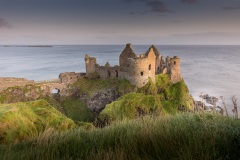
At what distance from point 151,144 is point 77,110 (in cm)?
2692

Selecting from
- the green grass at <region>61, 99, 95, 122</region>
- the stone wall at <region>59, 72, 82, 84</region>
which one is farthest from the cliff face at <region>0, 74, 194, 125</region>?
the stone wall at <region>59, 72, 82, 84</region>

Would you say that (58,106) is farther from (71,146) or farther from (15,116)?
(71,146)

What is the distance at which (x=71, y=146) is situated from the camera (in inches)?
164

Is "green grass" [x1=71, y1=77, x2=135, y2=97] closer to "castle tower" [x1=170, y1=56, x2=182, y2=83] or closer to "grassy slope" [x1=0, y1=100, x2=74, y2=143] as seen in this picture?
"castle tower" [x1=170, y1=56, x2=182, y2=83]

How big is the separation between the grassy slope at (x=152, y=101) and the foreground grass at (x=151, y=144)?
1656cm

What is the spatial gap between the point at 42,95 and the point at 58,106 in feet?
9.14

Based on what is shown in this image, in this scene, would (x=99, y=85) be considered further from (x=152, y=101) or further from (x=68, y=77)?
(x=152, y=101)

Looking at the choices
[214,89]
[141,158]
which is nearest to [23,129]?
[141,158]

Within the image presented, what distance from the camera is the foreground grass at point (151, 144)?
130 inches

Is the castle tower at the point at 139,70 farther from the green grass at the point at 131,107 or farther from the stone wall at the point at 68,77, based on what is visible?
the stone wall at the point at 68,77

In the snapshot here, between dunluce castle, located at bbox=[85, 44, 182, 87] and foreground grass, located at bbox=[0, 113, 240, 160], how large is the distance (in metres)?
24.7

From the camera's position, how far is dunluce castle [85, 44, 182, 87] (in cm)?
2942

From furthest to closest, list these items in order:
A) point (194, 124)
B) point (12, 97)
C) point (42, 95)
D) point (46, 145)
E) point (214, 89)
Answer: point (214, 89), point (42, 95), point (12, 97), point (194, 124), point (46, 145)

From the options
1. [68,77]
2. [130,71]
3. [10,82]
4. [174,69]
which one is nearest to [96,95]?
[68,77]
